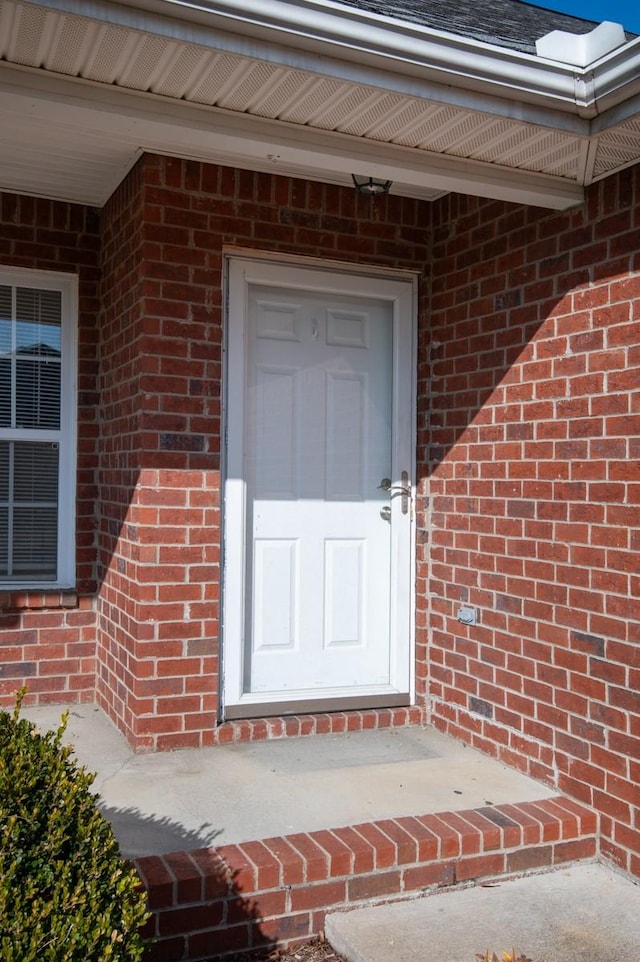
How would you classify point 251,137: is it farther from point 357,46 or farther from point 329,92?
point 357,46

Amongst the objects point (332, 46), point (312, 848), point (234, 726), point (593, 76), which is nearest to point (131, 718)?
point (234, 726)

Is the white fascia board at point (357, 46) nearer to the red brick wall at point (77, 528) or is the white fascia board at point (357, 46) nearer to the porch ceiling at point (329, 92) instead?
the porch ceiling at point (329, 92)

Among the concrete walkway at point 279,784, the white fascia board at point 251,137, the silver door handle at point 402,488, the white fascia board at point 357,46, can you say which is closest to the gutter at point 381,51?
the white fascia board at point 357,46

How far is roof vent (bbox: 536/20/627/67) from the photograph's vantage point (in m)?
3.09

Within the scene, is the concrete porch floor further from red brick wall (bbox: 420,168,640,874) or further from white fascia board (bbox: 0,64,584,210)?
white fascia board (bbox: 0,64,584,210)

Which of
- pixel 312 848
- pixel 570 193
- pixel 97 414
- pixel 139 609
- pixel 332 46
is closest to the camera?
pixel 332 46

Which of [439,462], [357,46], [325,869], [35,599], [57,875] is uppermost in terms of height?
[357,46]

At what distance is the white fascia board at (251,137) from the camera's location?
2.93 m

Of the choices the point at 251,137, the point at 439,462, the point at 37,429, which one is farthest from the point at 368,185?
the point at 37,429

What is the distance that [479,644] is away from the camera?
14.2ft

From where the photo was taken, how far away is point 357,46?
9.21ft

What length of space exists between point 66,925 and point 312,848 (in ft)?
4.24

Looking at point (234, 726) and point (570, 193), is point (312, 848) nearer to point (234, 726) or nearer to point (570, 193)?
point (234, 726)

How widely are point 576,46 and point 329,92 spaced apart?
0.92 metres
